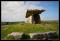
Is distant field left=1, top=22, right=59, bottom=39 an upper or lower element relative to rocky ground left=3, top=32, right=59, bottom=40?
upper

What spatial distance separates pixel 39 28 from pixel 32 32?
18 centimetres

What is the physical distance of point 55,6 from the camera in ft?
16.3

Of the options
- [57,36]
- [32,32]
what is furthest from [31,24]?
[57,36]

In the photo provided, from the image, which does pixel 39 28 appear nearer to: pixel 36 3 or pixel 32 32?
pixel 32 32

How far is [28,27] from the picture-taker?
196 inches

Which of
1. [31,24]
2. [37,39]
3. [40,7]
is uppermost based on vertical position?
[40,7]

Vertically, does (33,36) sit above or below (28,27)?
below

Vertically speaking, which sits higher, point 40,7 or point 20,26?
point 40,7

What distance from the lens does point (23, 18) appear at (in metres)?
4.98

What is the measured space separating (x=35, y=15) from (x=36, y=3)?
0.86ft

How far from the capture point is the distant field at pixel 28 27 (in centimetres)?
496

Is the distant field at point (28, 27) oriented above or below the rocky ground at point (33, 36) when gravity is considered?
above

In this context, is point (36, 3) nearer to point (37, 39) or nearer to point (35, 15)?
point (35, 15)

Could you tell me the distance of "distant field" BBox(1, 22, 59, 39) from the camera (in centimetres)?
496
